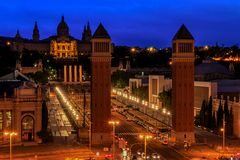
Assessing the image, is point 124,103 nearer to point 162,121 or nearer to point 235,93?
point 162,121

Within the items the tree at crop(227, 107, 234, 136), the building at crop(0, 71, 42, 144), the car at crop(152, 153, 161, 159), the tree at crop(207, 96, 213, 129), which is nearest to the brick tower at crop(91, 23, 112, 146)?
the building at crop(0, 71, 42, 144)

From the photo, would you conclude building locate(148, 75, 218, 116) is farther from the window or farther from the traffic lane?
the window

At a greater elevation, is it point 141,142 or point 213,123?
point 213,123

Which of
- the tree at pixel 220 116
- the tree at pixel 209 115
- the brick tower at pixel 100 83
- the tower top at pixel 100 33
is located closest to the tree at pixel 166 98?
the tree at pixel 209 115

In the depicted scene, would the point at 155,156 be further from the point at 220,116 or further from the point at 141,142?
the point at 220,116

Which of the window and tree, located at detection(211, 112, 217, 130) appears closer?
the window

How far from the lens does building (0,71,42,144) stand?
63938 millimetres

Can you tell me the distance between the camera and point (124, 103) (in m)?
121

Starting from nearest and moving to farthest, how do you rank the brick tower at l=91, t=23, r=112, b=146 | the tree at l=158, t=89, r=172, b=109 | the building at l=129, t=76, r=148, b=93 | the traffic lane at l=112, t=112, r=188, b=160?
the traffic lane at l=112, t=112, r=188, b=160
the brick tower at l=91, t=23, r=112, b=146
the tree at l=158, t=89, r=172, b=109
the building at l=129, t=76, r=148, b=93

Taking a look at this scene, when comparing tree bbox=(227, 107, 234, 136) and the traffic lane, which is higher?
tree bbox=(227, 107, 234, 136)

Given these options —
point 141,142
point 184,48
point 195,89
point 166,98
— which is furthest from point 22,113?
point 166,98

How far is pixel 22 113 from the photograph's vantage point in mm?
64688

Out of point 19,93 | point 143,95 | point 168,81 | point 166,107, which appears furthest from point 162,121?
point 19,93

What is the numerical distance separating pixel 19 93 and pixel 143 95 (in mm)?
46948
